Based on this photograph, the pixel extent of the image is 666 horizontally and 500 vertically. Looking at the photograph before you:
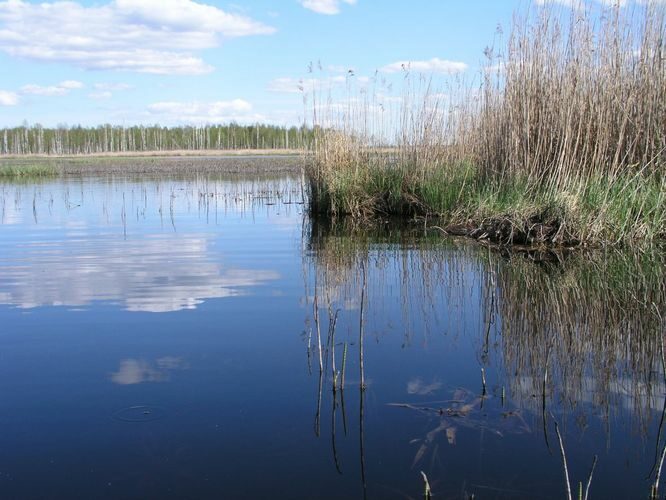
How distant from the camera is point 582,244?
7875 millimetres

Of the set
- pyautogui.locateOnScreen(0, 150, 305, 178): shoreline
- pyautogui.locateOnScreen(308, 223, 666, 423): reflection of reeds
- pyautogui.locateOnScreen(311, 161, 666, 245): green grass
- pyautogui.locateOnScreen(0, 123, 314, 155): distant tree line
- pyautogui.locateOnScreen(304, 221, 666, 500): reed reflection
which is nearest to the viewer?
pyautogui.locateOnScreen(304, 221, 666, 500): reed reflection

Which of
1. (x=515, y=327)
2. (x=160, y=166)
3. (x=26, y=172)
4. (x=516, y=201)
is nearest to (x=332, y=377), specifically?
(x=515, y=327)

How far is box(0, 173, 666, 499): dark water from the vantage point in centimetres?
276

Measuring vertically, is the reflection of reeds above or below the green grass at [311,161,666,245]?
below

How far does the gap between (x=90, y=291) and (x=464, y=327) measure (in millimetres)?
3465

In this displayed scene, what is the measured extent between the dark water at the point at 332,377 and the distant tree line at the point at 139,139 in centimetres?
7425

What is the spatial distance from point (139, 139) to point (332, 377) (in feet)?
291

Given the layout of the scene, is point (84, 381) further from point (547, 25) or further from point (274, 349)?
point (547, 25)

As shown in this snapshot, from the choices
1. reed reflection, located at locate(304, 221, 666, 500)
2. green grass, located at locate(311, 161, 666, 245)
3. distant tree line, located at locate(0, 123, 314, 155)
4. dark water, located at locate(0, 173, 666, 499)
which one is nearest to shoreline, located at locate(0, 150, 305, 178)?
green grass, located at locate(311, 161, 666, 245)

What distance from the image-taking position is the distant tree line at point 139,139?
80875 millimetres

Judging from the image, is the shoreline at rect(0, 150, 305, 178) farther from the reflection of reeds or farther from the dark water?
the dark water

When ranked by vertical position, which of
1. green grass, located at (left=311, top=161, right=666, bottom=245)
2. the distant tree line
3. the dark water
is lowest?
the dark water

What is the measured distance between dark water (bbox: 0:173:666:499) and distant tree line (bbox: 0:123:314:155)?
2923 inches

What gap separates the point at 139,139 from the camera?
8762cm
